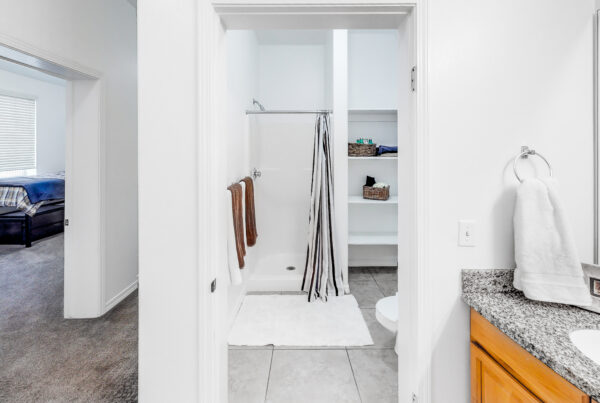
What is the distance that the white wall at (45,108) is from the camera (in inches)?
230

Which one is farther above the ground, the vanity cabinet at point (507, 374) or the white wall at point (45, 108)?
the white wall at point (45, 108)

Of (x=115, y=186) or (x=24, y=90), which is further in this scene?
(x=24, y=90)

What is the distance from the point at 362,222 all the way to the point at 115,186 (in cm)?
274

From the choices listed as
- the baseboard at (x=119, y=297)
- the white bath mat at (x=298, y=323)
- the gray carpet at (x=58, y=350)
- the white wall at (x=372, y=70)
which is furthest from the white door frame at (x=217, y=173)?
the white wall at (x=372, y=70)

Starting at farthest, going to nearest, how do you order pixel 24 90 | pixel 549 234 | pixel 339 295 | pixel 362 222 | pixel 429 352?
1. pixel 24 90
2. pixel 362 222
3. pixel 339 295
4. pixel 429 352
5. pixel 549 234

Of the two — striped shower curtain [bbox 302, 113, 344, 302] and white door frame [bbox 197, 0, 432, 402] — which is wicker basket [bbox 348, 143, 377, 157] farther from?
white door frame [bbox 197, 0, 432, 402]

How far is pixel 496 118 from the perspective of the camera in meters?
1.23

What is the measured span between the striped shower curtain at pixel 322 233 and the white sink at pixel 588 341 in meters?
2.27

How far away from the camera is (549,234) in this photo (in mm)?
1137

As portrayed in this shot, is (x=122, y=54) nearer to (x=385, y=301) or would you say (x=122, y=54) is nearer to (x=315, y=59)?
(x=315, y=59)

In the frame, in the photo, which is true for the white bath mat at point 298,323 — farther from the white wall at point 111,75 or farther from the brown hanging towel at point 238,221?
the white wall at point 111,75

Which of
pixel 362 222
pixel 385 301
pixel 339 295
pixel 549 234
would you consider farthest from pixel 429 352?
pixel 362 222

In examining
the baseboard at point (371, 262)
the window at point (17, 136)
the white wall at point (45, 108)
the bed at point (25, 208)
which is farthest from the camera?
the white wall at point (45, 108)

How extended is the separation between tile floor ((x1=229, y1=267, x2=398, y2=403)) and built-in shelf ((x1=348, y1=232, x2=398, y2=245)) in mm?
1256
